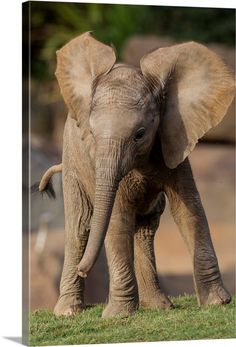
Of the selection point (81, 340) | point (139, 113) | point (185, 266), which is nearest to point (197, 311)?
point (81, 340)

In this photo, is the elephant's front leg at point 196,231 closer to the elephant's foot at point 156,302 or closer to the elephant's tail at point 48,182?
the elephant's foot at point 156,302

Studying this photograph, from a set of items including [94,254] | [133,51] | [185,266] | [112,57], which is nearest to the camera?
[94,254]

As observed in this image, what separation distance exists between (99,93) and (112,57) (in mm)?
173

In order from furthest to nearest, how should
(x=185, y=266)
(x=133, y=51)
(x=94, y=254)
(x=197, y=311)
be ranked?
(x=133, y=51) < (x=185, y=266) < (x=197, y=311) < (x=94, y=254)

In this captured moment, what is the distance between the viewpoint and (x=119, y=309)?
471cm

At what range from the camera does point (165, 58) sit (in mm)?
4578

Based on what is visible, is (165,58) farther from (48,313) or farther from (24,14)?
(48,313)

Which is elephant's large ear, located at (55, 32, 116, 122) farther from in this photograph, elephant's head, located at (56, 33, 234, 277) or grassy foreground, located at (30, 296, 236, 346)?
grassy foreground, located at (30, 296, 236, 346)

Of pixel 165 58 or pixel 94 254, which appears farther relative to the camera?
pixel 165 58

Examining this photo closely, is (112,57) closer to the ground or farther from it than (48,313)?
farther from it

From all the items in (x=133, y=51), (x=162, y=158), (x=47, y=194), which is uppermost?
(x=162, y=158)

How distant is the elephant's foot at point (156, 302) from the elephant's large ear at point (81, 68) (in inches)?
32.3

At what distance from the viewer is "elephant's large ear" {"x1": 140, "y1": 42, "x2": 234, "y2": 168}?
457 centimetres

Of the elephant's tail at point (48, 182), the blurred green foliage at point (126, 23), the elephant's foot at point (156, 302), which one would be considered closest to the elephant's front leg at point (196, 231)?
the elephant's foot at point (156, 302)
